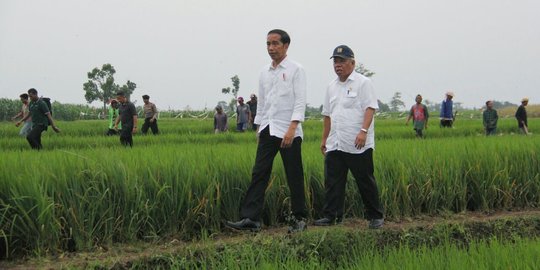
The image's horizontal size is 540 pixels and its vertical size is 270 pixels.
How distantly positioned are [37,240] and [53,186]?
416mm

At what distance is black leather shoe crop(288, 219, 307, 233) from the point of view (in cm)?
393

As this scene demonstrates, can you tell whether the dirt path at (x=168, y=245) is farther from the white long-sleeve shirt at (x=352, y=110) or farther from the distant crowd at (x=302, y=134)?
the white long-sleeve shirt at (x=352, y=110)

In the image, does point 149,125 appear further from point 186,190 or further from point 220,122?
point 186,190

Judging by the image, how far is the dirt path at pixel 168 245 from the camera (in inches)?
130

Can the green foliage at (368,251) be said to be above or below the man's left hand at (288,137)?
below

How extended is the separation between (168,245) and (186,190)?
1.68ft

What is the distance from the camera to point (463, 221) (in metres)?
4.39

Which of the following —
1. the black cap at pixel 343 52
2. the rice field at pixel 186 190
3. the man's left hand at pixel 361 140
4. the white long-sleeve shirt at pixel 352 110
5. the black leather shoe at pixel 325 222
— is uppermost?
the black cap at pixel 343 52

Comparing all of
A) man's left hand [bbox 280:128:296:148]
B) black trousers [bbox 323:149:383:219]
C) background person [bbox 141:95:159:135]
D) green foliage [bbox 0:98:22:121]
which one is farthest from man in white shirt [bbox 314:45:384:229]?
green foliage [bbox 0:98:22:121]

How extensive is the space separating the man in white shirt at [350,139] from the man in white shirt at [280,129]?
0.32m

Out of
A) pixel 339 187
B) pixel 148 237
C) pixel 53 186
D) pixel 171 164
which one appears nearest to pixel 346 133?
pixel 339 187

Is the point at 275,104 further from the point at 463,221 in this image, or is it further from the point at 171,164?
the point at 463,221

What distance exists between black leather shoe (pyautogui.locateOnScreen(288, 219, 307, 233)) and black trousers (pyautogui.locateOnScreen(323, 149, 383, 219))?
0.32 m

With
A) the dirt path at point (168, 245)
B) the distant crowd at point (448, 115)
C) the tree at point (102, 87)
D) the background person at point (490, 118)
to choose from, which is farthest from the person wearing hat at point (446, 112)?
the tree at point (102, 87)
